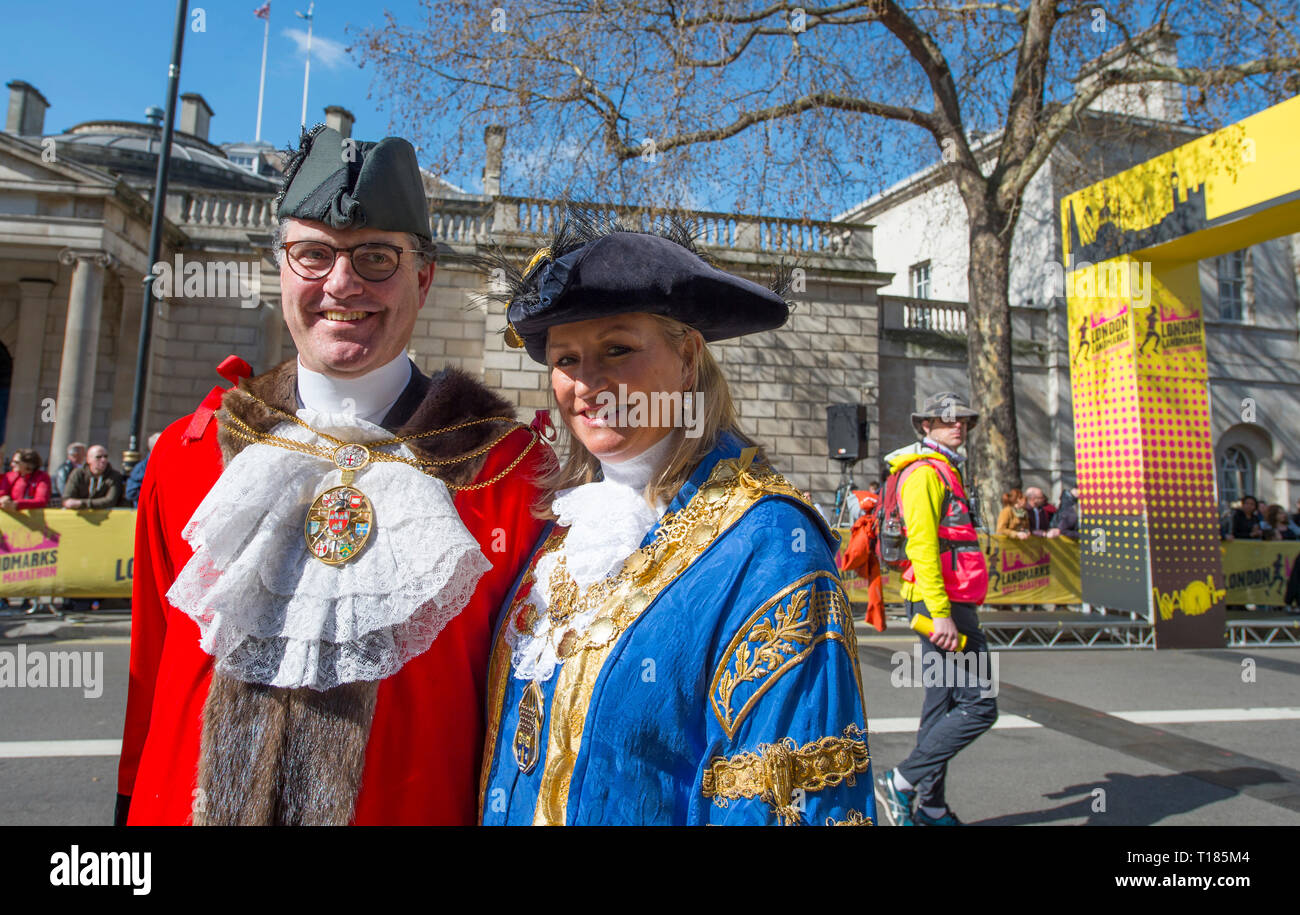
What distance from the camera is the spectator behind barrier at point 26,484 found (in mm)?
9125

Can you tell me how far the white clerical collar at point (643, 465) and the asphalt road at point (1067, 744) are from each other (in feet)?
11.0

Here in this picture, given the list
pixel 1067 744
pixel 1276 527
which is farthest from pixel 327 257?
pixel 1276 527

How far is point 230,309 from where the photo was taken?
17.0 metres

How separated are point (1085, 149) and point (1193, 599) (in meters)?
7.54

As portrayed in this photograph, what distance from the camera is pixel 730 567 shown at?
56.2 inches

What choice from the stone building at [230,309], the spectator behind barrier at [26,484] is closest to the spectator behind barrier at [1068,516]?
the stone building at [230,309]

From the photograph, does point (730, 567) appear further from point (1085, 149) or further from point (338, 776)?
point (1085, 149)

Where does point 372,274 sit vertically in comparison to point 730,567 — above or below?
above

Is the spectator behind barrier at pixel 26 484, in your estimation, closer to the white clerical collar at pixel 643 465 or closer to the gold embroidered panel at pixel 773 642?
the white clerical collar at pixel 643 465

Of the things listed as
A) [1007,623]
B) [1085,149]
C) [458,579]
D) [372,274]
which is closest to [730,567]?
[458,579]

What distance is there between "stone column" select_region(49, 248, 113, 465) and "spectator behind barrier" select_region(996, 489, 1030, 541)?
48.3 ft

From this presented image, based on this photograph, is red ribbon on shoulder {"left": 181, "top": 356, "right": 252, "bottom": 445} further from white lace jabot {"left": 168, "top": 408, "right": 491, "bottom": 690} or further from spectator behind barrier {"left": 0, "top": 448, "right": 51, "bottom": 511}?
spectator behind barrier {"left": 0, "top": 448, "right": 51, "bottom": 511}

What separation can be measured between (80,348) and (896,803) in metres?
15.9
